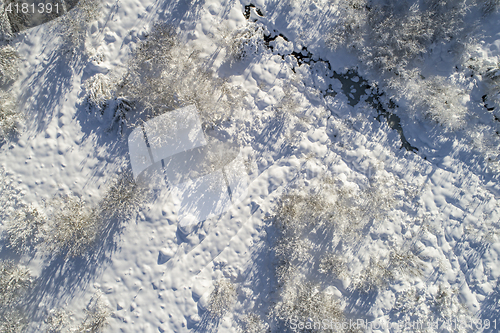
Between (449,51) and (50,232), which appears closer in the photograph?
(50,232)

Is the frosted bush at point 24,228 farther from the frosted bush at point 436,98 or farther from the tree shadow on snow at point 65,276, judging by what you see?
the frosted bush at point 436,98

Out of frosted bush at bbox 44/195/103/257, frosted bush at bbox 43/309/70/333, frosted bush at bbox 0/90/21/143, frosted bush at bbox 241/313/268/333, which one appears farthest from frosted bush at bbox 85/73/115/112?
frosted bush at bbox 241/313/268/333

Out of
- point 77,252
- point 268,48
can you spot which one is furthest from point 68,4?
point 77,252

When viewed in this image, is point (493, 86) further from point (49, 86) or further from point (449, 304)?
point (49, 86)

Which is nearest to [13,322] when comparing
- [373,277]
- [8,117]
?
[8,117]

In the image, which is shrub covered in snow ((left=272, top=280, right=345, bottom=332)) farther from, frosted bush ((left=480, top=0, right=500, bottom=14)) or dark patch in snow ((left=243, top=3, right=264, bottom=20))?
frosted bush ((left=480, top=0, right=500, bottom=14))

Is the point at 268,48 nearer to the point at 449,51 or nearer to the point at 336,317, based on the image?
the point at 449,51

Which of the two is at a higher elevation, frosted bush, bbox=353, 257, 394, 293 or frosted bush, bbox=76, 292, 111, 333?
frosted bush, bbox=353, 257, 394, 293
